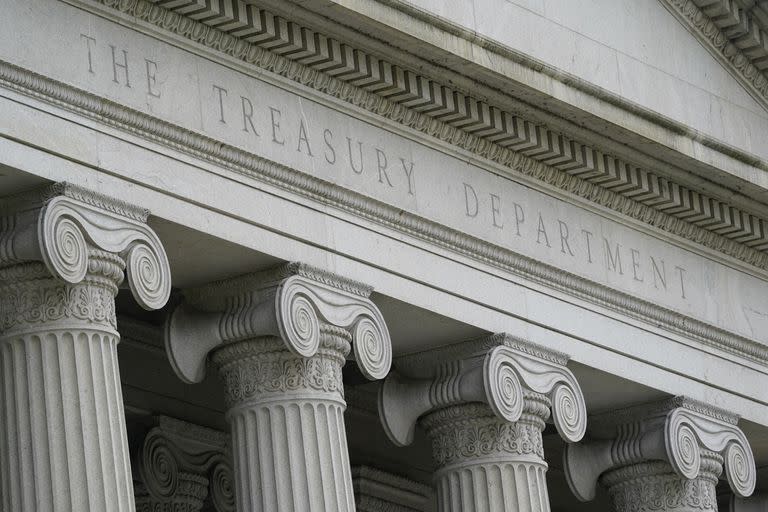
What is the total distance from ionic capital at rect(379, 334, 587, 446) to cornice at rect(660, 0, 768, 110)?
24.1ft

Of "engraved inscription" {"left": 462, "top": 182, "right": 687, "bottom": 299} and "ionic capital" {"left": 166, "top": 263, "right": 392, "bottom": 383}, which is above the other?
"engraved inscription" {"left": 462, "top": 182, "right": 687, "bottom": 299}

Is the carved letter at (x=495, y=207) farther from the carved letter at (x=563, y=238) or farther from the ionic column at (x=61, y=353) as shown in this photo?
the ionic column at (x=61, y=353)

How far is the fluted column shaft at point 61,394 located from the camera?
24766 millimetres

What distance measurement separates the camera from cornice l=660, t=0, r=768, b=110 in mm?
37000

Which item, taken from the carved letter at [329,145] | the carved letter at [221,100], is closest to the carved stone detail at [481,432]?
the carved letter at [329,145]

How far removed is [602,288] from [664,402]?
2.29 meters

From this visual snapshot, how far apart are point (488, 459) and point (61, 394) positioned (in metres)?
8.24

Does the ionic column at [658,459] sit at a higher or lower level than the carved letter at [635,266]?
lower

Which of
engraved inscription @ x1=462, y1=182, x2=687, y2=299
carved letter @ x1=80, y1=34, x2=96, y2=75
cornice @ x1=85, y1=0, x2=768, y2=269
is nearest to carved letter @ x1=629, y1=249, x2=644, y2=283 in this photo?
engraved inscription @ x1=462, y1=182, x2=687, y2=299

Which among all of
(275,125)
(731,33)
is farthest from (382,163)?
(731,33)

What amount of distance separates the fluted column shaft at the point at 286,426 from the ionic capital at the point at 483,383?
9.83 ft

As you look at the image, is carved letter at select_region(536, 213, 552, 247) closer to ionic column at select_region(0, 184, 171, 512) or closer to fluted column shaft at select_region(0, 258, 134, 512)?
ionic column at select_region(0, 184, 171, 512)

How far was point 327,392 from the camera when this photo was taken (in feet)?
94.0

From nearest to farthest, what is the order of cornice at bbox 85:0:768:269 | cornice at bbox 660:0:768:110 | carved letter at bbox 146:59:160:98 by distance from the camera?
carved letter at bbox 146:59:160:98 < cornice at bbox 85:0:768:269 < cornice at bbox 660:0:768:110
